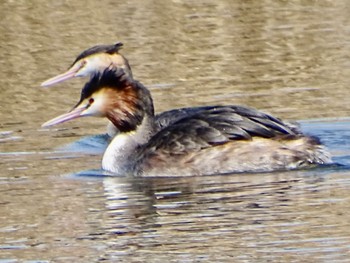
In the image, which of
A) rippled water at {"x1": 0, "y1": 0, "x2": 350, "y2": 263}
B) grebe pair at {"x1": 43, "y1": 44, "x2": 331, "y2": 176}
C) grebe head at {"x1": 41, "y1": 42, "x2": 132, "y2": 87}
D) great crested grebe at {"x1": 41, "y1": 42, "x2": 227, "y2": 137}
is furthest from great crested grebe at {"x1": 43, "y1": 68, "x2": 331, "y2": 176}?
grebe head at {"x1": 41, "y1": 42, "x2": 132, "y2": 87}

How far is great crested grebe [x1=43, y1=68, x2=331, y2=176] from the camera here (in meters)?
11.4

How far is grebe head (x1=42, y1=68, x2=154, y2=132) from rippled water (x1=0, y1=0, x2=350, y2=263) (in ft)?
1.77

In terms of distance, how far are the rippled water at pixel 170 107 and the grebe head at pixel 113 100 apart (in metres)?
0.54

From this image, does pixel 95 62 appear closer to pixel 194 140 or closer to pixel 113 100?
pixel 113 100

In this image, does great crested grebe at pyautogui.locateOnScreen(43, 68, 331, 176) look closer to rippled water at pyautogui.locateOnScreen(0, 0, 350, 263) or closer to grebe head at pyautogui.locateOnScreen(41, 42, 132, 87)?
rippled water at pyautogui.locateOnScreen(0, 0, 350, 263)

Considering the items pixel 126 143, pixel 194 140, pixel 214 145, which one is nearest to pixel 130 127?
pixel 126 143

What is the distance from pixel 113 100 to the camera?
11938 mm

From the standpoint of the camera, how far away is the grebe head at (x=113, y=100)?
11.9 metres

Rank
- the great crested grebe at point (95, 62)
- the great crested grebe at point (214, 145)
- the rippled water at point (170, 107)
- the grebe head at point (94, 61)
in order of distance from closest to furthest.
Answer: the rippled water at point (170, 107) < the great crested grebe at point (214, 145) < the great crested grebe at point (95, 62) < the grebe head at point (94, 61)

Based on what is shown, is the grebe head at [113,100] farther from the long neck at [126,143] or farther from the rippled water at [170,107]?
the rippled water at [170,107]

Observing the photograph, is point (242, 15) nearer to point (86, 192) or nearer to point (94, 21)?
point (94, 21)

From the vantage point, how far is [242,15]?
19.6 metres

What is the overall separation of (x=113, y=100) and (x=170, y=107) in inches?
117

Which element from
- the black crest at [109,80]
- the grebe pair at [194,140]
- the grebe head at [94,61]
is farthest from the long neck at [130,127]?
the grebe head at [94,61]
